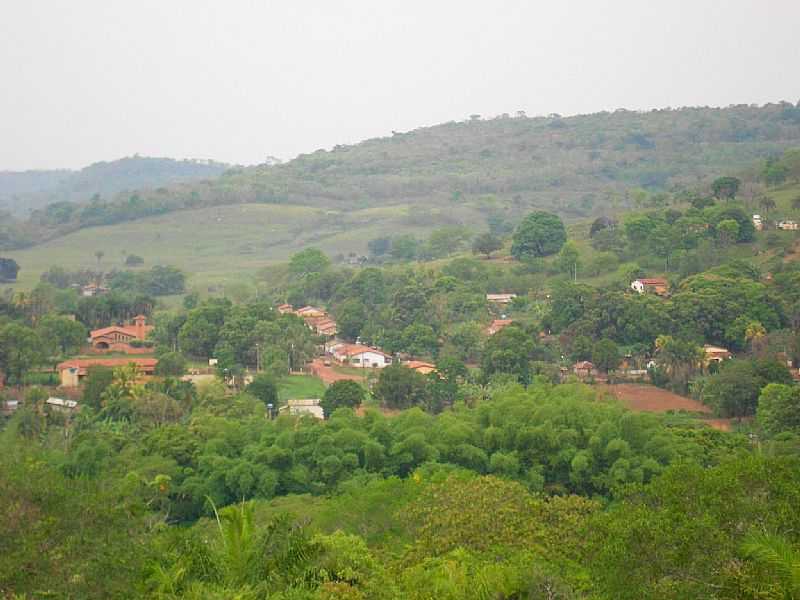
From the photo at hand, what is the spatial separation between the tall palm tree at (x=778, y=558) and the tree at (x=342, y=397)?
60.5ft

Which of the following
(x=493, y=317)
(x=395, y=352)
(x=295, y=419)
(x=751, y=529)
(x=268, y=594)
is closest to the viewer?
(x=751, y=529)

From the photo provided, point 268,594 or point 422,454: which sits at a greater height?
point 268,594

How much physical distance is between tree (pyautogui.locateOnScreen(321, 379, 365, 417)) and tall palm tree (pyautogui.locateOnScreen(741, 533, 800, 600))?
18446mm

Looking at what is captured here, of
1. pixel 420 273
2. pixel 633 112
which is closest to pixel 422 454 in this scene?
pixel 420 273

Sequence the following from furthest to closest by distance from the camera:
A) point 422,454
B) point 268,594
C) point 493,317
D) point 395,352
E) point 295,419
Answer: point 493,317 → point 395,352 → point 295,419 → point 422,454 → point 268,594

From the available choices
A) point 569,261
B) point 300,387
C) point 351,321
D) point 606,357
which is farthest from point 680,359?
point 569,261

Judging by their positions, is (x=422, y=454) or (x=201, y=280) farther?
(x=201, y=280)

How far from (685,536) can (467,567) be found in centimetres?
288

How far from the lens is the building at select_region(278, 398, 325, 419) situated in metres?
26.7

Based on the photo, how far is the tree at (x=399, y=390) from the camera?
28328 mm

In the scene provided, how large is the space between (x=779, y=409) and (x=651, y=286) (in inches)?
645

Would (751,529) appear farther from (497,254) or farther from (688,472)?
(497,254)

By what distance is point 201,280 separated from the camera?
2243 inches

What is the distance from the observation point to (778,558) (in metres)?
8.55
